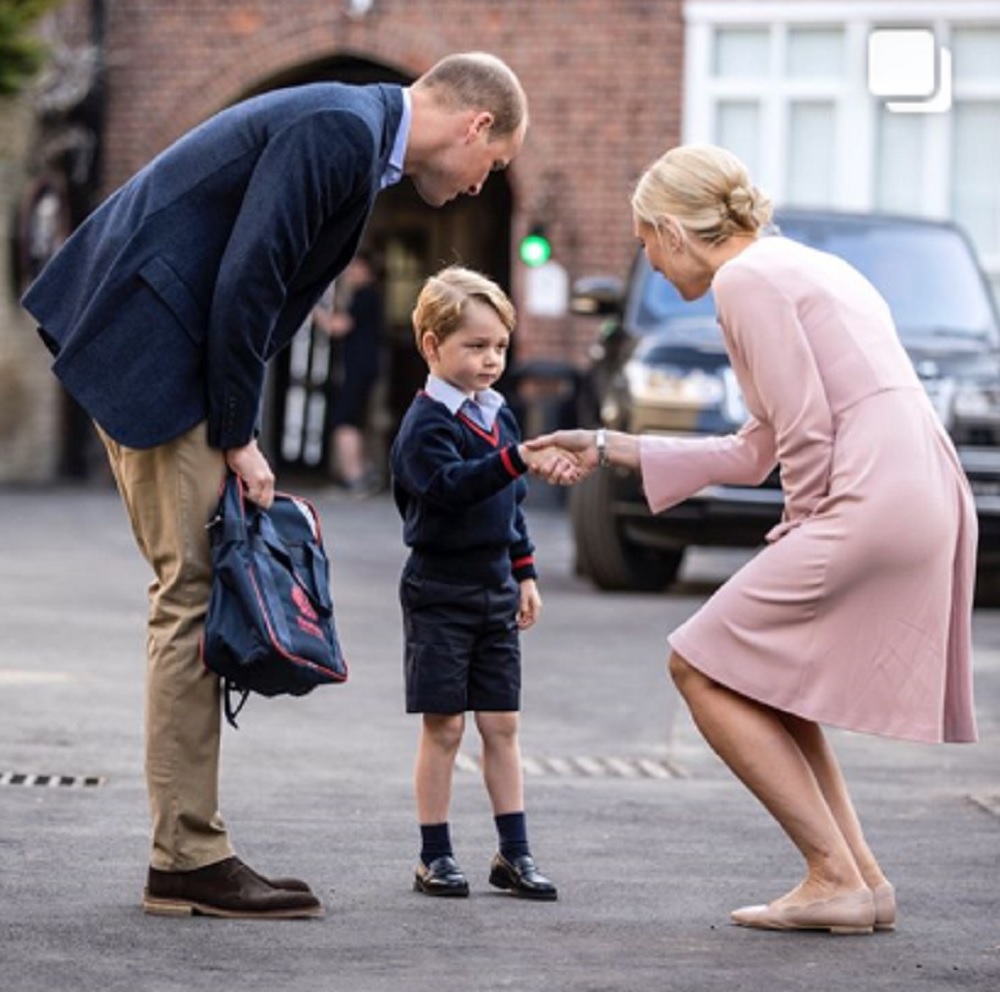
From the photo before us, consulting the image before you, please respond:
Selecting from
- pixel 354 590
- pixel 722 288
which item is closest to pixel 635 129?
pixel 354 590

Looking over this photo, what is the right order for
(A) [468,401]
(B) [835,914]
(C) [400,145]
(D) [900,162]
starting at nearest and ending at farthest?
(B) [835,914] → (C) [400,145] → (A) [468,401] → (D) [900,162]

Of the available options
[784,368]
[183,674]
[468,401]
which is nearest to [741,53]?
[468,401]

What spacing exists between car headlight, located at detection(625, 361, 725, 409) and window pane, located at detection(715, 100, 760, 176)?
1038 centimetres

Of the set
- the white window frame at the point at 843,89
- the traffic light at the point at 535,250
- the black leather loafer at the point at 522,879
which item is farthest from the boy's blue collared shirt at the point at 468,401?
the traffic light at the point at 535,250

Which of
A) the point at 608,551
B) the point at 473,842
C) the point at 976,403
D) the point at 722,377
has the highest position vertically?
the point at 722,377

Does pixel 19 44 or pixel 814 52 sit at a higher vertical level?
pixel 814 52

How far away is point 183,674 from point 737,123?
739 inches

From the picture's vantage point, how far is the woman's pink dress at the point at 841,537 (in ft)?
19.3

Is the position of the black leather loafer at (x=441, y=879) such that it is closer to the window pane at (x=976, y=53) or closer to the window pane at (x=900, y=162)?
the window pane at (x=900, y=162)

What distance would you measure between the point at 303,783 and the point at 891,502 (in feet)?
8.90

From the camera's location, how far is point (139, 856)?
674 cm

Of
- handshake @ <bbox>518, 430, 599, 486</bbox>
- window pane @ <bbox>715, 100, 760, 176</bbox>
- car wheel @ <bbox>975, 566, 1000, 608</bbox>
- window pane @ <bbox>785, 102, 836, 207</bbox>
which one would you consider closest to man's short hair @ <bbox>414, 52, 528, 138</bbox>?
handshake @ <bbox>518, 430, 599, 486</bbox>

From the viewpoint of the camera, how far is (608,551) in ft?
47.8

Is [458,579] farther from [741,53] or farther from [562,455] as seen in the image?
[741,53]
